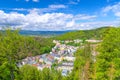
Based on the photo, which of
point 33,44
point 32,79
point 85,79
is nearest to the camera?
point 85,79

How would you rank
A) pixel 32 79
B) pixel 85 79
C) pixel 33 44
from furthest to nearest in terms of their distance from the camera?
pixel 33 44
pixel 32 79
pixel 85 79

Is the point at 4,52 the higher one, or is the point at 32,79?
the point at 4,52

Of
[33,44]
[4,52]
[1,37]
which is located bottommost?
[33,44]

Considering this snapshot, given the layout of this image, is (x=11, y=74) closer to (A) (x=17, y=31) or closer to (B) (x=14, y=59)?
(B) (x=14, y=59)

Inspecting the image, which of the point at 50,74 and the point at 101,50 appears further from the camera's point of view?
the point at 50,74

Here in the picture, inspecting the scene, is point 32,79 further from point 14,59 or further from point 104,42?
point 104,42

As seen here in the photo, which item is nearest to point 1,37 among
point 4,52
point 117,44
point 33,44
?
point 4,52

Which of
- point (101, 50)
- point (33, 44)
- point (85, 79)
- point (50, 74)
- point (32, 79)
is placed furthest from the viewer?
point (33, 44)

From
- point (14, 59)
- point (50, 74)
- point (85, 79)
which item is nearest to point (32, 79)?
point (50, 74)

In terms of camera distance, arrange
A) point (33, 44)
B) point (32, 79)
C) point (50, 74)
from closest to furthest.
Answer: point (32, 79) < point (50, 74) < point (33, 44)
